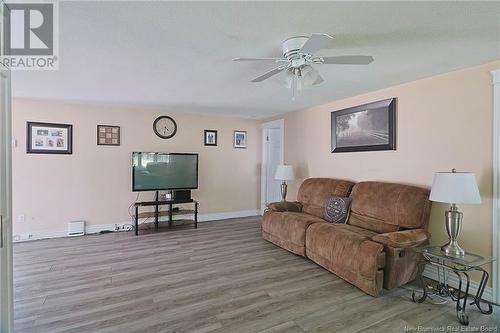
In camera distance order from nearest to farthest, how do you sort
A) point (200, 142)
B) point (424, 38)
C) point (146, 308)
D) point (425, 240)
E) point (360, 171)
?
point (424, 38)
point (146, 308)
point (425, 240)
point (360, 171)
point (200, 142)

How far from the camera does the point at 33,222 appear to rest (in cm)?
425

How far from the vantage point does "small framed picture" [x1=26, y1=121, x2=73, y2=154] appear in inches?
166

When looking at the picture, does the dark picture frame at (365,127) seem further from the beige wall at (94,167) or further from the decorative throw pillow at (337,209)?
the beige wall at (94,167)

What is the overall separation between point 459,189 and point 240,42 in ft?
7.35

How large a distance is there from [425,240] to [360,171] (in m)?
1.33

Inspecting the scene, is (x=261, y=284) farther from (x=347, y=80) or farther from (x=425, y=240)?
(x=347, y=80)

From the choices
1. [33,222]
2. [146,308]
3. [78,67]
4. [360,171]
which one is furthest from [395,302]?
[33,222]

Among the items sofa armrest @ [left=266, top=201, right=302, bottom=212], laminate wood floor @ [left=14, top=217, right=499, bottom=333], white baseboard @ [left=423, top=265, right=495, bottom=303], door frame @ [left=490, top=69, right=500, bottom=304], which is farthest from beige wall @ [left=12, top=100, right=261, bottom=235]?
door frame @ [left=490, top=69, right=500, bottom=304]

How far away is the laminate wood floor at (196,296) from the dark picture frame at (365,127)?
1.82 m

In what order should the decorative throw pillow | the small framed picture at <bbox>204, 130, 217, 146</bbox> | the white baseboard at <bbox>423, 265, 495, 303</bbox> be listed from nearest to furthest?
1. the white baseboard at <bbox>423, 265, 495, 303</bbox>
2. the decorative throw pillow
3. the small framed picture at <bbox>204, 130, 217, 146</bbox>

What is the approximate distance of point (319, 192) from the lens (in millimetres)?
4047

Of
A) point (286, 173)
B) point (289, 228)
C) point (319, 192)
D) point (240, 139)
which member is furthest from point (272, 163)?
point (289, 228)

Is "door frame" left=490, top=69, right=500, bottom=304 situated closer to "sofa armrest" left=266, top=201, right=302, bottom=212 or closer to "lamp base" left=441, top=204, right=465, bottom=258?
"lamp base" left=441, top=204, right=465, bottom=258

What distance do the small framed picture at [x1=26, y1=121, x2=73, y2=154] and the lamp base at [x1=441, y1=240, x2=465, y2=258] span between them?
5.51 m
